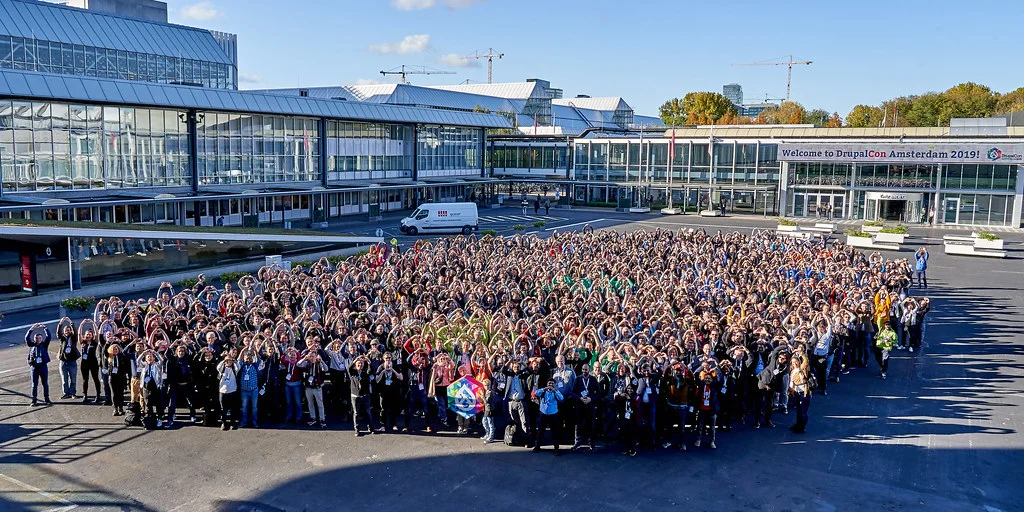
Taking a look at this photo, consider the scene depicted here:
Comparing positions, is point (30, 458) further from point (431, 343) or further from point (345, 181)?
point (345, 181)

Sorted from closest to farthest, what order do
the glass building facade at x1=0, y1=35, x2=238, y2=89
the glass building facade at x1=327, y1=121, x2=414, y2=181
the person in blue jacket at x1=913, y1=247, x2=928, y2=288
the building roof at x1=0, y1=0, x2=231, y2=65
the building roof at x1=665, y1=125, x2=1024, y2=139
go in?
1. the person in blue jacket at x1=913, y1=247, x2=928, y2=288
2. the glass building facade at x1=0, y1=35, x2=238, y2=89
3. the building roof at x1=0, y1=0, x2=231, y2=65
4. the glass building facade at x1=327, y1=121, x2=414, y2=181
5. the building roof at x1=665, y1=125, x2=1024, y2=139

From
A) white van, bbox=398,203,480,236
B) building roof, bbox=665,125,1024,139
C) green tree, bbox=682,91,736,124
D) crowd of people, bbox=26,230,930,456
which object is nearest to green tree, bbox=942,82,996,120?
building roof, bbox=665,125,1024,139

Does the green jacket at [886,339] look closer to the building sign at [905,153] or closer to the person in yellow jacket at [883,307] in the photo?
the person in yellow jacket at [883,307]

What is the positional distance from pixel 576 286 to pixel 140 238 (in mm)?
15028

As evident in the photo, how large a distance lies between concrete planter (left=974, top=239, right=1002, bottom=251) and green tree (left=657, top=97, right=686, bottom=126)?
65.7 metres

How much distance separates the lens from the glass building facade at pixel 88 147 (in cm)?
3388

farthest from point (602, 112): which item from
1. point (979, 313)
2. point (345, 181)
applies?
point (979, 313)

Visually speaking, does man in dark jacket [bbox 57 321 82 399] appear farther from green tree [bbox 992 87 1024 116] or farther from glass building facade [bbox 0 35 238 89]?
green tree [bbox 992 87 1024 116]


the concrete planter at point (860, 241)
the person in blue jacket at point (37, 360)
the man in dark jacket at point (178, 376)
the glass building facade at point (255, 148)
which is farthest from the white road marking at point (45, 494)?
the concrete planter at point (860, 241)

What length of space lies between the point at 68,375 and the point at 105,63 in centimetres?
4620

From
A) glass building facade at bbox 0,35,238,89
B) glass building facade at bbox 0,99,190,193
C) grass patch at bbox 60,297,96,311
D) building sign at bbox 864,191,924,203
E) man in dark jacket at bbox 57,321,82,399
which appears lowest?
grass patch at bbox 60,297,96,311

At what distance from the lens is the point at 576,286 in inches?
777

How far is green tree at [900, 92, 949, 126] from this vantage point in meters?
85.9

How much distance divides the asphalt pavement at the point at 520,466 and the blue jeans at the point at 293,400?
35cm
